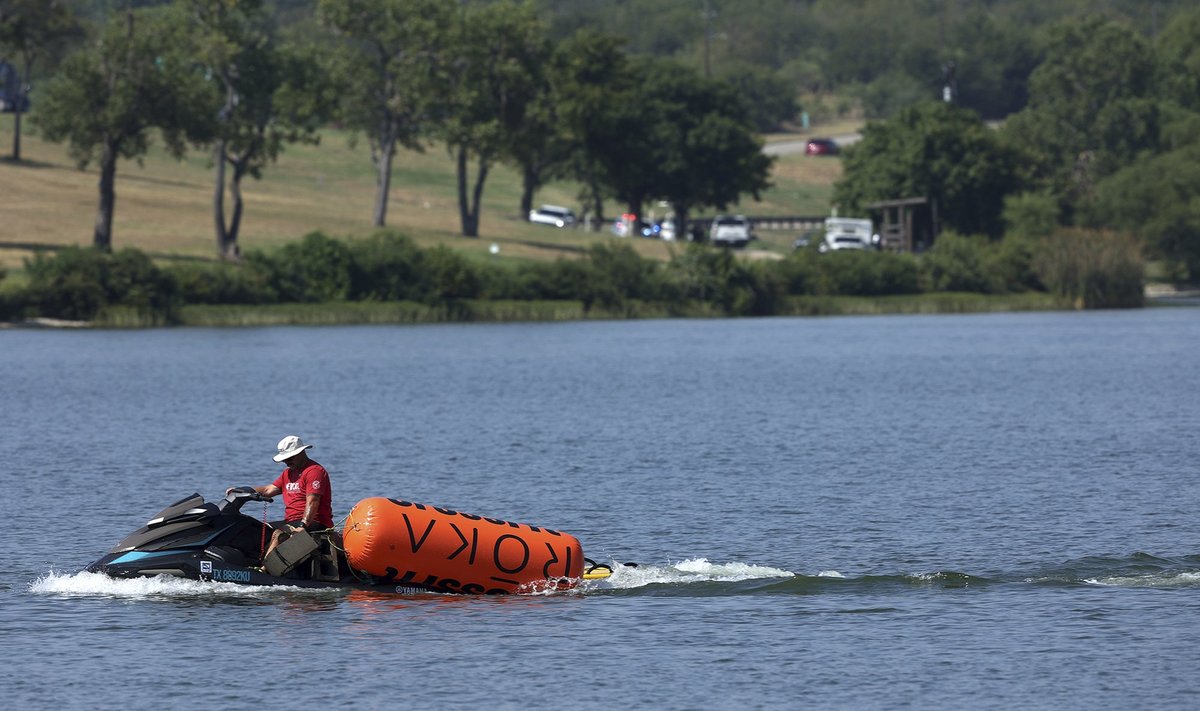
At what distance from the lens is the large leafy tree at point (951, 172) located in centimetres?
14800

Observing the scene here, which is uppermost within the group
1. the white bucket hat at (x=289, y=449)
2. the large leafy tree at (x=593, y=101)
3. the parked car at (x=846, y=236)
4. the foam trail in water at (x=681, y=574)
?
the large leafy tree at (x=593, y=101)

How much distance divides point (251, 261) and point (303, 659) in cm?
8075

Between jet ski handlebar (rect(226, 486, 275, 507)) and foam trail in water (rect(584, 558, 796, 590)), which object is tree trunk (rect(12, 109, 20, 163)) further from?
jet ski handlebar (rect(226, 486, 275, 507))

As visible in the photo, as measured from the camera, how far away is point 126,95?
10500 centimetres

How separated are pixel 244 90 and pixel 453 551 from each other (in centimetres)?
9099

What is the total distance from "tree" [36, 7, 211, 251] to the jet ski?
79640 mm

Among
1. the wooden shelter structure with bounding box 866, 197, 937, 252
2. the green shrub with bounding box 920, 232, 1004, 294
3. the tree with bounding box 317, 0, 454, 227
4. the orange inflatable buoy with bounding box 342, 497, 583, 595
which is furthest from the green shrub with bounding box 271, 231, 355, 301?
the orange inflatable buoy with bounding box 342, 497, 583, 595

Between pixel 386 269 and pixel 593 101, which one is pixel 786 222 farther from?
pixel 386 269

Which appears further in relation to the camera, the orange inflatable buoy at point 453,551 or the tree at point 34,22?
the tree at point 34,22

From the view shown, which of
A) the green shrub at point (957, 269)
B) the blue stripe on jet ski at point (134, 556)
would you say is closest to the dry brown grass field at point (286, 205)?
the green shrub at point (957, 269)

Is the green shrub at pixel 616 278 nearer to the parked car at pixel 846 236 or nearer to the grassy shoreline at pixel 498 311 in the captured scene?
the grassy shoreline at pixel 498 311

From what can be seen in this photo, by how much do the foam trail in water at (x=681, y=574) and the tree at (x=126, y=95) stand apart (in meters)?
79.9

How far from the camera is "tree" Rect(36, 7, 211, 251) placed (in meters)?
105

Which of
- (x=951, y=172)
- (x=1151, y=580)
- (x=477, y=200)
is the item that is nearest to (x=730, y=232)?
(x=951, y=172)
